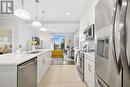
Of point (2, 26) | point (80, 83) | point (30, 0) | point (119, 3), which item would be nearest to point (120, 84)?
point (119, 3)

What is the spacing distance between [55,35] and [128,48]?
15.1 m

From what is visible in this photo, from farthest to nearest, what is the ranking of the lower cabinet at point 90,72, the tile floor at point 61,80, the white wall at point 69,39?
the white wall at point 69,39 < the tile floor at point 61,80 < the lower cabinet at point 90,72

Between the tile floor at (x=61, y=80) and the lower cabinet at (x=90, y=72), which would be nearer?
the lower cabinet at (x=90, y=72)

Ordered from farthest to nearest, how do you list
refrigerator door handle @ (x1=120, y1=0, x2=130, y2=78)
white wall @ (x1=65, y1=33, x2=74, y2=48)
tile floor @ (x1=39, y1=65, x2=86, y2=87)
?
white wall @ (x1=65, y1=33, x2=74, y2=48)
tile floor @ (x1=39, y1=65, x2=86, y2=87)
refrigerator door handle @ (x1=120, y1=0, x2=130, y2=78)

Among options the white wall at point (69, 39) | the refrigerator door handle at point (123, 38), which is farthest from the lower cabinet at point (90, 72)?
the white wall at point (69, 39)

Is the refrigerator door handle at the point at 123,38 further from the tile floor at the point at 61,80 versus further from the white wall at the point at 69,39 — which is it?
the white wall at the point at 69,39

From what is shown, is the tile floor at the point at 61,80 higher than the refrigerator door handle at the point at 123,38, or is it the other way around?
the refrigerator door handle at the point at 123,38

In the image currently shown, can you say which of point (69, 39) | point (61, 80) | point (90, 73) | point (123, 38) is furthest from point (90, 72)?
point (69, 39)

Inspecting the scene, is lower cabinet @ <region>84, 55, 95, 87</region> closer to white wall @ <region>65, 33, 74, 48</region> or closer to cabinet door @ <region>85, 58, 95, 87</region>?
cabinet door @ <region>85, 58, 95, 87</region>

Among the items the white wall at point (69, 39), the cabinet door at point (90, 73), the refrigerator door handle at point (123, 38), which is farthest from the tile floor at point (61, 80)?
the white wall at point (69, 39)

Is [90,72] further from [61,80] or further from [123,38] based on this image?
[123,38]

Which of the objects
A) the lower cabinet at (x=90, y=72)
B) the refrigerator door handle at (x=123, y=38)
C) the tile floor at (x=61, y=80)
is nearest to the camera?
the refrigerator door handle at (x=123, y=38)

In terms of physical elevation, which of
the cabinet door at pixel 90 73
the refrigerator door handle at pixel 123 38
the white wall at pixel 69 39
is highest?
the white wall at pixel 69 39

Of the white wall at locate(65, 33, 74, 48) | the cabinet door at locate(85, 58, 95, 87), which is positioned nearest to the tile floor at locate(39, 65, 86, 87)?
the cabinet door at locate(85, 58, 95, 87)
